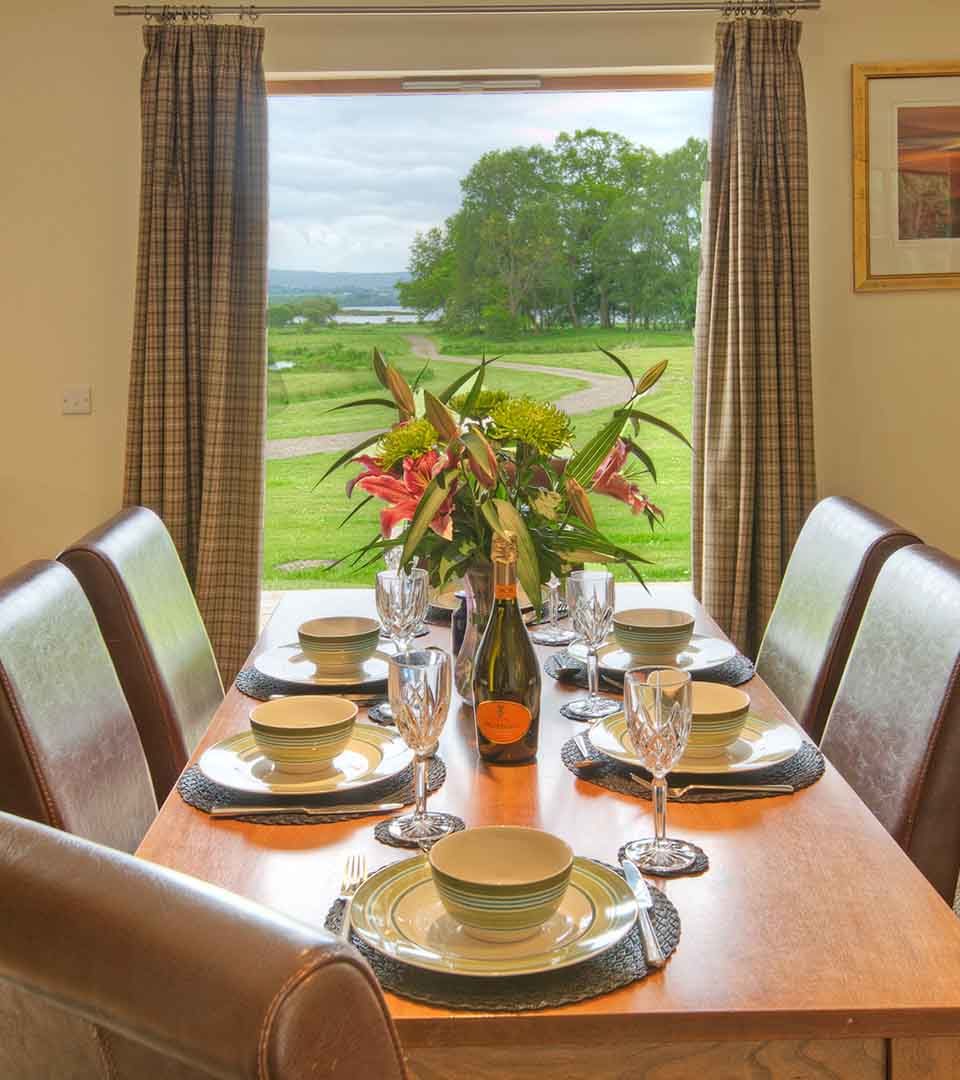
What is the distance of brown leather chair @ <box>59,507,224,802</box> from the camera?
6.97 ft

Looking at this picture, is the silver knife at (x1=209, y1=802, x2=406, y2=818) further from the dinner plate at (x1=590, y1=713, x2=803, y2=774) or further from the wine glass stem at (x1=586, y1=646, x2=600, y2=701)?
the wine glass stem at (x1=586, y1=646, x2=600, y2=701)

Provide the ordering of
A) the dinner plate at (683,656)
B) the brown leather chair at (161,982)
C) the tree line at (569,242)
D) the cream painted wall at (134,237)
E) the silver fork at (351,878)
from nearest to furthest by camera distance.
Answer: the brown leather chair at (161,982), the silver fork at (351,878), the dinner plate at (683,656), the cream painted wall at (134,237), the tree line at (569,242)

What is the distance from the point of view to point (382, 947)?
3.78 ft

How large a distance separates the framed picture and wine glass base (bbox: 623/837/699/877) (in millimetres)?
3065

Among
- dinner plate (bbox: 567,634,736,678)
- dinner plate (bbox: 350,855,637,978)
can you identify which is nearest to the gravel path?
dinner plate (bbox: 567,634,736,678)

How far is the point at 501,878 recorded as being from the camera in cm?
119

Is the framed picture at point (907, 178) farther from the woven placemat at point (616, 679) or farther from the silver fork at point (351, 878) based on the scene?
the silver fork at point (351, 878)

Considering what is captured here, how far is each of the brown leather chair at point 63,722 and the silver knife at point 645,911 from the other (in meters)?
0.68

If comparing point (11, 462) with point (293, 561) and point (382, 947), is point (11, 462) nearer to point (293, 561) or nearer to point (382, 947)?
point (293, 561)

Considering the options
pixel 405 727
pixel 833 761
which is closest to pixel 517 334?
pixel 833 761

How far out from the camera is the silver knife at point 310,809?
1.51 metres

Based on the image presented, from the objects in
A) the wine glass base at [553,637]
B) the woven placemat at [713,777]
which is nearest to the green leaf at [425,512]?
the woven placemat at [713,777]

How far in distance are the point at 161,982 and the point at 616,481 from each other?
1.44 meters

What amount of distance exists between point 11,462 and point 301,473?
94 centimetres
